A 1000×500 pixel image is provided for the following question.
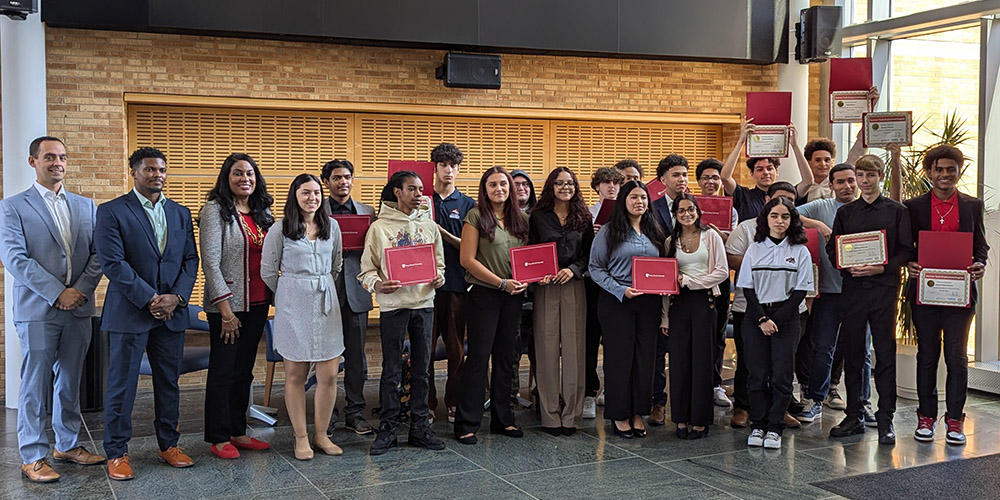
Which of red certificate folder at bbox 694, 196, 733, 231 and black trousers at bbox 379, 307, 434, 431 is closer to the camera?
black trousers at bbox 379, 307, 434, 431

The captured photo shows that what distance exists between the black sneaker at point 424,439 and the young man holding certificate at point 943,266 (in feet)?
10.3

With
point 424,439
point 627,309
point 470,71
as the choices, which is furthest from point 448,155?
point 470,71

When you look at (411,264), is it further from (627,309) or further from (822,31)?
(822,31)

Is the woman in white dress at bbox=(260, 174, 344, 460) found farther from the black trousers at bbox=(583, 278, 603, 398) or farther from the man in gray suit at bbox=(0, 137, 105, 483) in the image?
the black trousers at bbox=(583, 278, 603, 398)

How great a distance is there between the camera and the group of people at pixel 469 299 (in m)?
5.22

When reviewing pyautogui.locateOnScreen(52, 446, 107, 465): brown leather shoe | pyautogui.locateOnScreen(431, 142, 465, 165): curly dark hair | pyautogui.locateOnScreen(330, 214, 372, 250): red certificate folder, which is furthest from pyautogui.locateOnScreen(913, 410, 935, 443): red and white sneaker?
pyautogui.locateOnScreen(52, 446, 107, 465): brown leather shoe

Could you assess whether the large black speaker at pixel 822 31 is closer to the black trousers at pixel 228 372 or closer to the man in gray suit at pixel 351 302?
the man in gray suit at pixel 351 302

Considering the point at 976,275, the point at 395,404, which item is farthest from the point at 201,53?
the point at 976,275

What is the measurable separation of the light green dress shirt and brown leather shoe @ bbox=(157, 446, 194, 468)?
118 centimetres

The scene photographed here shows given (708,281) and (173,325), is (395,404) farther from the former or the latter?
(708,281)

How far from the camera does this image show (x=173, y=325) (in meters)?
5.28

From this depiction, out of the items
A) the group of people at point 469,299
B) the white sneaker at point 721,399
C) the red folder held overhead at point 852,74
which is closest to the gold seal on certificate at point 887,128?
the group of people at point 469,299

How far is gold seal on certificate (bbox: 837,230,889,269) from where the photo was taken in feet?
19.3

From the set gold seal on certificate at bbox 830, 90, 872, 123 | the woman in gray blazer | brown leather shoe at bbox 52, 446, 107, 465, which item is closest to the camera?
the woman in gray blazer
